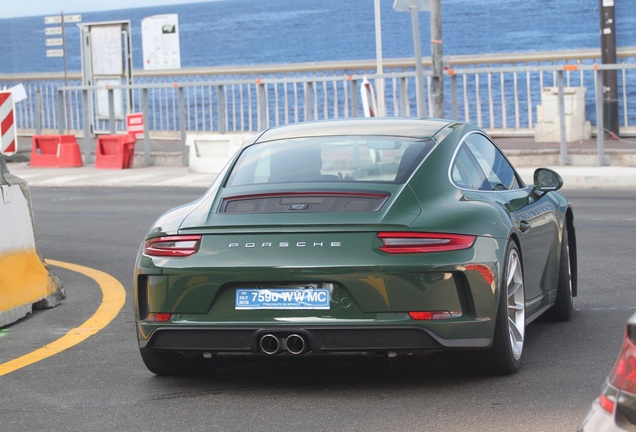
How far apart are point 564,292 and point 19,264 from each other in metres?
3.71

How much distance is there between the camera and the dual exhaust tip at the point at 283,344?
20.2ft

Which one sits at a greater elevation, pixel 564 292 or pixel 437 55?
pixel 437 55

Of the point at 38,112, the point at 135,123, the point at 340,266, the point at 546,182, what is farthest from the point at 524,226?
the point at 38,112

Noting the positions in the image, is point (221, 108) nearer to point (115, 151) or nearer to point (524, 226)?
point (115, 151)

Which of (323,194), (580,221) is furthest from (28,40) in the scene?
(323,194)

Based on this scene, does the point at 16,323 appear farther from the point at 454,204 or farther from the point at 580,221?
the point at 580,221

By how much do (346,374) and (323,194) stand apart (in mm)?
987

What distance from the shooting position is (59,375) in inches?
278

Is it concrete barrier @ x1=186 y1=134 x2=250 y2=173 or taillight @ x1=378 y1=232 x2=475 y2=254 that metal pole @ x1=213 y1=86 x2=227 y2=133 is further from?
taillight @ x1=378 y1=232 x2=475 y2=254

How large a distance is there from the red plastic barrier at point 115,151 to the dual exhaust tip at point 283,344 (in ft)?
61.5

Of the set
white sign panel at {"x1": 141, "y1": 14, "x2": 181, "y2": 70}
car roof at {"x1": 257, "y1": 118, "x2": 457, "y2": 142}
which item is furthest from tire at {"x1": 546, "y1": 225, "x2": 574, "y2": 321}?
white sign panel at {"x1": 141, "y1": 14, "x2": 181, "y2": 70}

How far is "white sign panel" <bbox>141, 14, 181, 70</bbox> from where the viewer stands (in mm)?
37188

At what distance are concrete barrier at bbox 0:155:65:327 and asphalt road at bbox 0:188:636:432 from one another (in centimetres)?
15

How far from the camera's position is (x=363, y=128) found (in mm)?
7344
